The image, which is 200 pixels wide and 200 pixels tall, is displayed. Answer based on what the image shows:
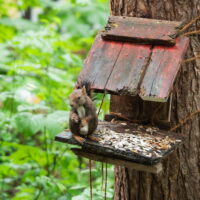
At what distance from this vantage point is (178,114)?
97.4 inches

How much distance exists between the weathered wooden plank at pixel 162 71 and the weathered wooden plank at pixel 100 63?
23cm

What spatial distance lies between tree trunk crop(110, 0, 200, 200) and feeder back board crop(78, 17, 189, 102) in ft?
0.40

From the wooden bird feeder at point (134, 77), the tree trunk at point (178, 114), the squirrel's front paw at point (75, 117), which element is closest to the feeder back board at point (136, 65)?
the wooden bird feeder at point (134, 77)

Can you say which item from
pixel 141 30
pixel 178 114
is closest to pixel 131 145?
pixel 178 114

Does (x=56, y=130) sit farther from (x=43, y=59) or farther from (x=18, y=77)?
(x=18, y=77)

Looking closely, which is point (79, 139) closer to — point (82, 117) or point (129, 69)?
point (82, 117)

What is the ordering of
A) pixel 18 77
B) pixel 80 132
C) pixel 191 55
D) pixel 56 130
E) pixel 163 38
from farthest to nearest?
pixel 18 77
pixel 56 130
pixel 191 55
pixel 163 38
pixel 80 132

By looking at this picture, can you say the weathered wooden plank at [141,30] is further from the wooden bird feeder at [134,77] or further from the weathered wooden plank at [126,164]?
the weathered wooden plank at [126,164]

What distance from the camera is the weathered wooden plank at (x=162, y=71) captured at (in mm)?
2104

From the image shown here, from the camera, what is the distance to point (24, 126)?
305cm

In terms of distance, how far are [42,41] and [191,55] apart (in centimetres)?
181

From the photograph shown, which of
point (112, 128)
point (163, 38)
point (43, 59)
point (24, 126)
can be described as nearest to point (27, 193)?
point (24, 126)

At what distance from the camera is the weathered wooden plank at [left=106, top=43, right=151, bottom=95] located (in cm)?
218

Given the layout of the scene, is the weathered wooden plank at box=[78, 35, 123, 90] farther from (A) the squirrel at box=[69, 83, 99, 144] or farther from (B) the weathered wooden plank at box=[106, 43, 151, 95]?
(A) the squirrel at box=[69, 83, 99, 144]
